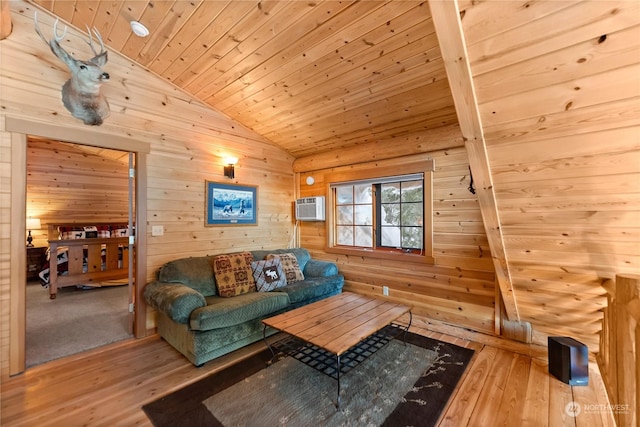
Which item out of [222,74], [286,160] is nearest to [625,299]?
[222,74]

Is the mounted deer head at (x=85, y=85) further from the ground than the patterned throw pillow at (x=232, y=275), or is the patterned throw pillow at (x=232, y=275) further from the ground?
the mounted deer head at (x=85, y=85)

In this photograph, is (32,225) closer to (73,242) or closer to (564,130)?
(73,242)

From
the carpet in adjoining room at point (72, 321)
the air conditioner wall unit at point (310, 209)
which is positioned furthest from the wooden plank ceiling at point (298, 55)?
the carpet in adjoining room at point (72, 321)

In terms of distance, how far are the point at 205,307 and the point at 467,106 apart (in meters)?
2.49

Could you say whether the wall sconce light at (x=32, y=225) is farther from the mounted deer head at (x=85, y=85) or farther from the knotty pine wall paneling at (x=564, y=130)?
the knotty pine wall paneling at (x=564, y=130)

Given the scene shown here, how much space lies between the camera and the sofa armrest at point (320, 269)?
12.4 ft

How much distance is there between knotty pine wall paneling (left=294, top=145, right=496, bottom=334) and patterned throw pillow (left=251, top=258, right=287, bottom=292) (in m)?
1.37

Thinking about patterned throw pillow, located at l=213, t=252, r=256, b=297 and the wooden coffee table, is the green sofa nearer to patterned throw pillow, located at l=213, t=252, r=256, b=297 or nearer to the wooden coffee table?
patterned throw pillow, located at l=213, t=252, r=256, b=297

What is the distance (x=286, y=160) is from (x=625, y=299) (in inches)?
156

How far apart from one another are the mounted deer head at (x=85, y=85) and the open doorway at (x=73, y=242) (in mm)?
843

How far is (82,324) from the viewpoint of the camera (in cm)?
312

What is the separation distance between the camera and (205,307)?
7.77ft

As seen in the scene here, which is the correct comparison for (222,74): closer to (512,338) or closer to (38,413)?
(38,413)

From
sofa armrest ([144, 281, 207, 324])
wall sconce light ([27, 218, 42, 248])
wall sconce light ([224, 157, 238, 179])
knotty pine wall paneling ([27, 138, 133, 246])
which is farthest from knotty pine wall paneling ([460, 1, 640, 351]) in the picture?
wall sconce light ([27, 218, 42, 248])
